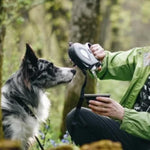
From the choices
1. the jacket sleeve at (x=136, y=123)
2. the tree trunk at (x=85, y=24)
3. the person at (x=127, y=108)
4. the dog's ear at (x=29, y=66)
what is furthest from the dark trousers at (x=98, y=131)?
the tree trunk at (x=85, y=24)

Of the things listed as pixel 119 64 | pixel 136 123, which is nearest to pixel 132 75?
pixel 119 64

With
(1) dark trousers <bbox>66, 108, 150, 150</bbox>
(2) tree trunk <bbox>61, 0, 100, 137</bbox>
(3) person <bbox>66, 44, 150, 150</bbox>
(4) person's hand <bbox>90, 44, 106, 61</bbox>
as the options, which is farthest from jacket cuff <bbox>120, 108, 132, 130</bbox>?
(2) tree trunk <bbox>61, 0, 100, 137</bbox>

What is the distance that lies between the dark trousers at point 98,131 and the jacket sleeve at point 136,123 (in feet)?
1.16

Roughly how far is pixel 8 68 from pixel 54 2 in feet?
25.8

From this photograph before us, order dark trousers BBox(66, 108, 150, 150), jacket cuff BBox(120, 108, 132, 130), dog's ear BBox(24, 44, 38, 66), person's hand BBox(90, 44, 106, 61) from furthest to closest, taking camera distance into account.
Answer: dog's ear BBox(24, 44, 38, 66) < person's hand BBox(90, 44, 106, 61) < dark trousers BBox(66, 108, 150, 150) < jacket cuff BBox(120, 108, 132, 130)

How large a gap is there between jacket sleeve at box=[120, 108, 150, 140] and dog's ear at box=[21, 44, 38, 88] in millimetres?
1479

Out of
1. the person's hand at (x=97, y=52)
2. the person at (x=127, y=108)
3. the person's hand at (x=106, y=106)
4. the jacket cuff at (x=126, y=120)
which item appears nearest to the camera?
the person's hand at (x=106, y=106)

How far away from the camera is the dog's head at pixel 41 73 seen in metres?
5.36

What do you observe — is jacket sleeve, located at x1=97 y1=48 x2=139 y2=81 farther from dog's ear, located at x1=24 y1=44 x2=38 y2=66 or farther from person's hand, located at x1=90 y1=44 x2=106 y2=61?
dog's ear, located at x1=24 y1=44 x2=38 y2=66

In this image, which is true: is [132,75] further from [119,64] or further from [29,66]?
[29,66]

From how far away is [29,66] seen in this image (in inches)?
213

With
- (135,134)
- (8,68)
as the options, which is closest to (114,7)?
(8,68)

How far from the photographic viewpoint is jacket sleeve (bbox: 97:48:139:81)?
5.03 metres

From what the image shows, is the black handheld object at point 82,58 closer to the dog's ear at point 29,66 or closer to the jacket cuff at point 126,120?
the jacket cuff at point 126,120
